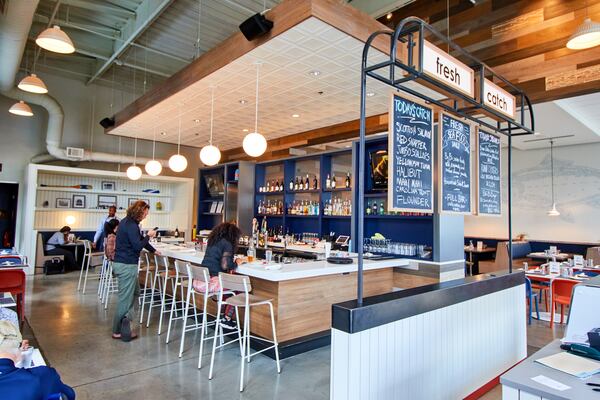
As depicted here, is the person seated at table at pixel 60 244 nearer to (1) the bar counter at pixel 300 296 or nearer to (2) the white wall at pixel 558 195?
(1) the bar counter at pixel 300 296

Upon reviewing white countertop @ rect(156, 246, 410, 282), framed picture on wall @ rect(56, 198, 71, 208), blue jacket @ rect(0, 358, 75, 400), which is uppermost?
framed picture on wall @ rect(56, 198, 71, 208)

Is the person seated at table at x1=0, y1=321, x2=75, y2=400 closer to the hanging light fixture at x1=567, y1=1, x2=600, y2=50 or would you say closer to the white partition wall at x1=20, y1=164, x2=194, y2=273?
the hanging light fixture at x1=567, y1=1, x2=600, y2=50

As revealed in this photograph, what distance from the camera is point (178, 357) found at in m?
3.71

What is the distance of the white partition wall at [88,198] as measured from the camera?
28.3ft

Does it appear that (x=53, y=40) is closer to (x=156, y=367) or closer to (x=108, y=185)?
(x=156, y=367)

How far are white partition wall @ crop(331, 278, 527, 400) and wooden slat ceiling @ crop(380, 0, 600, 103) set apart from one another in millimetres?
3227

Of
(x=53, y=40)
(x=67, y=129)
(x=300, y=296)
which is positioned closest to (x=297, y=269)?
(x=300, y=296)

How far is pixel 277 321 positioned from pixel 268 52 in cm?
290

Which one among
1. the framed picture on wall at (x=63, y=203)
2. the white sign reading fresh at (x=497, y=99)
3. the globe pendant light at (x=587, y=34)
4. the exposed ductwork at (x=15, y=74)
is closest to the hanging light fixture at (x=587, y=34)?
the globe pendant light at (x=587, y=34)

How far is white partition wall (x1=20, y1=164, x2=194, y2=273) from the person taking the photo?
8641 mm

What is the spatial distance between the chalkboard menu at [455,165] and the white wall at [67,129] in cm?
976

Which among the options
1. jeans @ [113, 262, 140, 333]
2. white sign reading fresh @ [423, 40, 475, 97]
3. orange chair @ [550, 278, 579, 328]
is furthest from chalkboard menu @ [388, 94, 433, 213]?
orange chair @ [550, 278, 579, 328]

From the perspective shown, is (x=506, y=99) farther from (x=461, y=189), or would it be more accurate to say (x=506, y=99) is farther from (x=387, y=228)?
(x=387, y=228)

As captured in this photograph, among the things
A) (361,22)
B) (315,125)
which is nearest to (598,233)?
(315,125)
